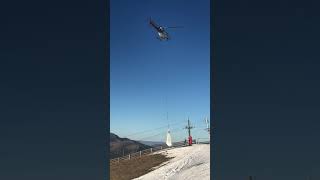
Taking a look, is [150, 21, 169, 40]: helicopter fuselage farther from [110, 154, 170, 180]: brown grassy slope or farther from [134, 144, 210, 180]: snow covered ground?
[110, 154, 170, 180]: brown grassy slope

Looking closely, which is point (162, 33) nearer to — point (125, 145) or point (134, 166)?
point (134, 166)

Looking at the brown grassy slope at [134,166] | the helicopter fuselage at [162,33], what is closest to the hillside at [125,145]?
the brown grassy slope at [134,166]

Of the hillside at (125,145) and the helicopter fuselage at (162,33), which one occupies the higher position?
the helicopter fuselage at (162,33)

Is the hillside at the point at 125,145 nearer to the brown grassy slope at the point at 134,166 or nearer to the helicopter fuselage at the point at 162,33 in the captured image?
the brown grassy slope at the point at 134,166

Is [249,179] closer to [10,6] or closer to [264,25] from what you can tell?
[264,25]

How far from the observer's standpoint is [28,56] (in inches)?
526

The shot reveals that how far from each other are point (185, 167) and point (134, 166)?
33.9 feet

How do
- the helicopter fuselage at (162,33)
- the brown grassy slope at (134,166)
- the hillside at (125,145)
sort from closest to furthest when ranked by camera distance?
the helicopter fuselage at (162,33) < the brown grassy slope at (134,166) < the hillside at (125,145)

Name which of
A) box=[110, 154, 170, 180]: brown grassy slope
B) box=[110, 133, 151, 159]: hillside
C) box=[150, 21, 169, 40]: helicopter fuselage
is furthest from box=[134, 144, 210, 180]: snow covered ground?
box=[110, 133, 151, 159]: hillside

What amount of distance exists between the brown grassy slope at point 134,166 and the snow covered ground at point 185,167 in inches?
52.7

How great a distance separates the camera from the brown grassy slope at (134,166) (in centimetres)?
4428

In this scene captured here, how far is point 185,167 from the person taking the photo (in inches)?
1569

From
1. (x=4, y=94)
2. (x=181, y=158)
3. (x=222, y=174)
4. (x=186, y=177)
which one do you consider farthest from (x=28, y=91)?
(x=181, y=158)

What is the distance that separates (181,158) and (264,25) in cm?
3292
